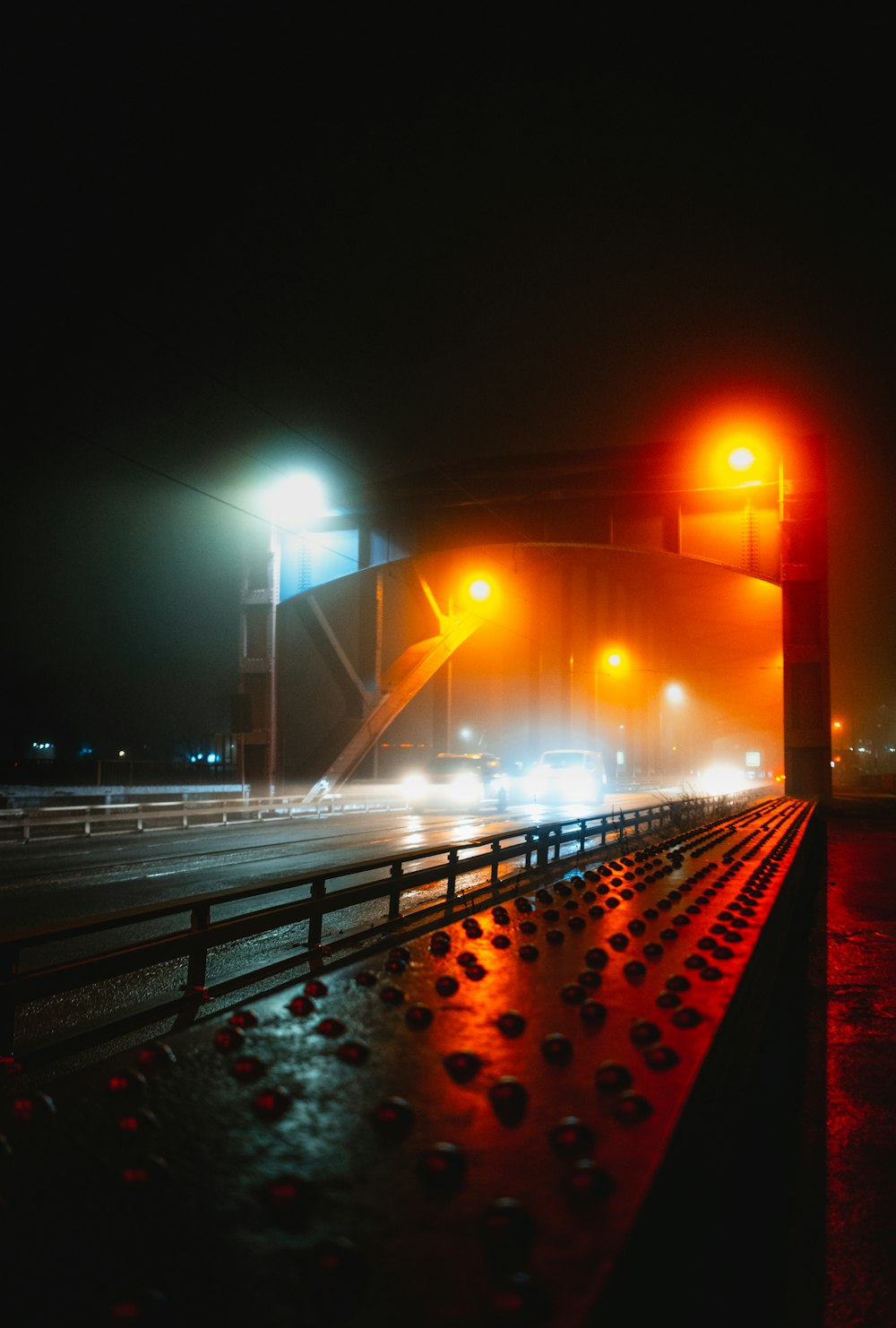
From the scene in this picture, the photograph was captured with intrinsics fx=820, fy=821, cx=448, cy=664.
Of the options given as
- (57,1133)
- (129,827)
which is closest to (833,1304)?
(57,1133)

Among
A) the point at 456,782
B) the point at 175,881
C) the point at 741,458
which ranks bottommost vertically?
the point at 456,782

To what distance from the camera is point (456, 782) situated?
38562 millimetres

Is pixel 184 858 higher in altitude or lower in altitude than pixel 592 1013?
lower

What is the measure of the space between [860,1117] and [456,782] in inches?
1363

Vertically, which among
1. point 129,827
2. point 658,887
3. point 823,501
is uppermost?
point 823,501

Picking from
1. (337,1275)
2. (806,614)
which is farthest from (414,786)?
(337,1275)

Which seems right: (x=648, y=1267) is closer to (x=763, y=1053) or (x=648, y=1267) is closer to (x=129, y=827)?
(x=763, y=1053)

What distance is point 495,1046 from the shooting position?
2.44 meters

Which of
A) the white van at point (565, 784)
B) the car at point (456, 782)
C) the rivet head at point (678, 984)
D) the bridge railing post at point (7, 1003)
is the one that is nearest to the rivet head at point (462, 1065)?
the rivet head at point (678, 984)

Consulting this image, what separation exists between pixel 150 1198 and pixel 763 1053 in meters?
4.36

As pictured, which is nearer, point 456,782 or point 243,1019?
point 243,1019

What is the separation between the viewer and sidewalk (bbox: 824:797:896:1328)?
277cm

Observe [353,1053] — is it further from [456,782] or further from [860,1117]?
[456,782]

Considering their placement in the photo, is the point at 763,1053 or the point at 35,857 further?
the point at 35,857
